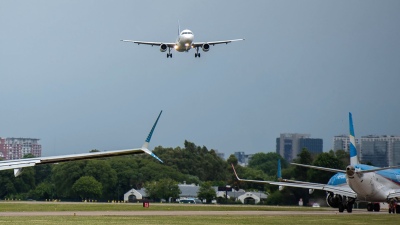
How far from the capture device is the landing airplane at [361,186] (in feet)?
248

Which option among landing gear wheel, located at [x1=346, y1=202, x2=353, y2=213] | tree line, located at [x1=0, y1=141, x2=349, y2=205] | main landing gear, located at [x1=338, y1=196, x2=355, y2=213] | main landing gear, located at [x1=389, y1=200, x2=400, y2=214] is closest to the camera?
main landing gear, located at [x1=389, y1=200, x2=400, y2=214]

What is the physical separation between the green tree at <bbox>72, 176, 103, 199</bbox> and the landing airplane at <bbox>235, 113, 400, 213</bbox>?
176 feet

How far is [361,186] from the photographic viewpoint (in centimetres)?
7644

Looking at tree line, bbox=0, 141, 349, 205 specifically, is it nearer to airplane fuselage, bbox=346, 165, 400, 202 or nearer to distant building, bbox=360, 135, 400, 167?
distant building, bbox=360, 135, 400, 167

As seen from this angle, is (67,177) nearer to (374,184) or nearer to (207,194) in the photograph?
(207,194)

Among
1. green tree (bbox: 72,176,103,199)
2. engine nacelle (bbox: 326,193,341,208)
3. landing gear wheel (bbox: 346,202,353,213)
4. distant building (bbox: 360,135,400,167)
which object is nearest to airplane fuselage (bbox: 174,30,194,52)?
green tree (bbox: 72,176,103,199)

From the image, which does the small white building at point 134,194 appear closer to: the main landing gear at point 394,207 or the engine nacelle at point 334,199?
the engine nacelle at point 334,199

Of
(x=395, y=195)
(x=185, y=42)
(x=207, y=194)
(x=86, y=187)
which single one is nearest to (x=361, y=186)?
(x=395, y=195)

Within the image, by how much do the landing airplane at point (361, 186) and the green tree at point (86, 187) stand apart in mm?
53557

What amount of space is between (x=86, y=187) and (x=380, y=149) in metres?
74.8

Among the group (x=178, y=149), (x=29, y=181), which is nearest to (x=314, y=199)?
(x=29, y=181)

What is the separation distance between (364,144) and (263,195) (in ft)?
182

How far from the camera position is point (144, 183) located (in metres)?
144

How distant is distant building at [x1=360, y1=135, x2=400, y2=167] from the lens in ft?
584
